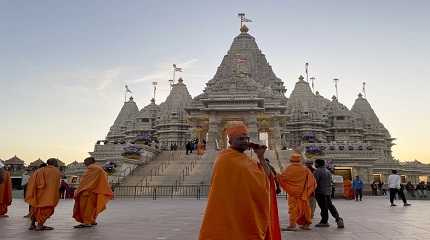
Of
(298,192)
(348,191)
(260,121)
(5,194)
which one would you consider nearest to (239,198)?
(298,192)

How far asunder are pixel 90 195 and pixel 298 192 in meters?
4.99

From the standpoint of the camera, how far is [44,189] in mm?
10758

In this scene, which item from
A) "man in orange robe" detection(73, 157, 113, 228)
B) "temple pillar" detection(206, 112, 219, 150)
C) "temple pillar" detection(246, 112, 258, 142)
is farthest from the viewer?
"temple pillar" detection(206, 112, 219, 150)

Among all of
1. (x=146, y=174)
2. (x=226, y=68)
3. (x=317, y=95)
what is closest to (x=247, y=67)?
(x=226, y=68)

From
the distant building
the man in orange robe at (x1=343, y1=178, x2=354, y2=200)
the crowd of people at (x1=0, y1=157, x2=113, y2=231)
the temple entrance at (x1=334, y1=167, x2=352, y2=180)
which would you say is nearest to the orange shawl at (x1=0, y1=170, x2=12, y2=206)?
the crowd of people at (x1=0, y1=157, x2=113, y2=231)

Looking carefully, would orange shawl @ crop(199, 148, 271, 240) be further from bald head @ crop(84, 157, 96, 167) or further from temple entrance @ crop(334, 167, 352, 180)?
temple entrance @ crop(334, 167, 352, 180)

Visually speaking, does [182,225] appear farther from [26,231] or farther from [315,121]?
[315,121]

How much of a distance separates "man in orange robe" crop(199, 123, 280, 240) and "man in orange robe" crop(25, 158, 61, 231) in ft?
22.9

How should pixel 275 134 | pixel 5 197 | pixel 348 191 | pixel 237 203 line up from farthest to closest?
pixel 275 134 → pixel 348 191 → pixel 5 197 → pixel 237 203

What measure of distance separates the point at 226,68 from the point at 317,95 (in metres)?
18.7

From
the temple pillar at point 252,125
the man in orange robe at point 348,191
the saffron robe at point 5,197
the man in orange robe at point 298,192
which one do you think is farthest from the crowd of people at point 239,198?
the temple pillar at point 252,125

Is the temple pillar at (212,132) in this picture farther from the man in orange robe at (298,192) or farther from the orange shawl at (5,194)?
the man in orange robe at (298,192)

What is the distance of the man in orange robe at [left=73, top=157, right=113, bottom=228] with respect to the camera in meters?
10.9

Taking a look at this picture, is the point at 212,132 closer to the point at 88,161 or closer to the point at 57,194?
the point at 88,161
